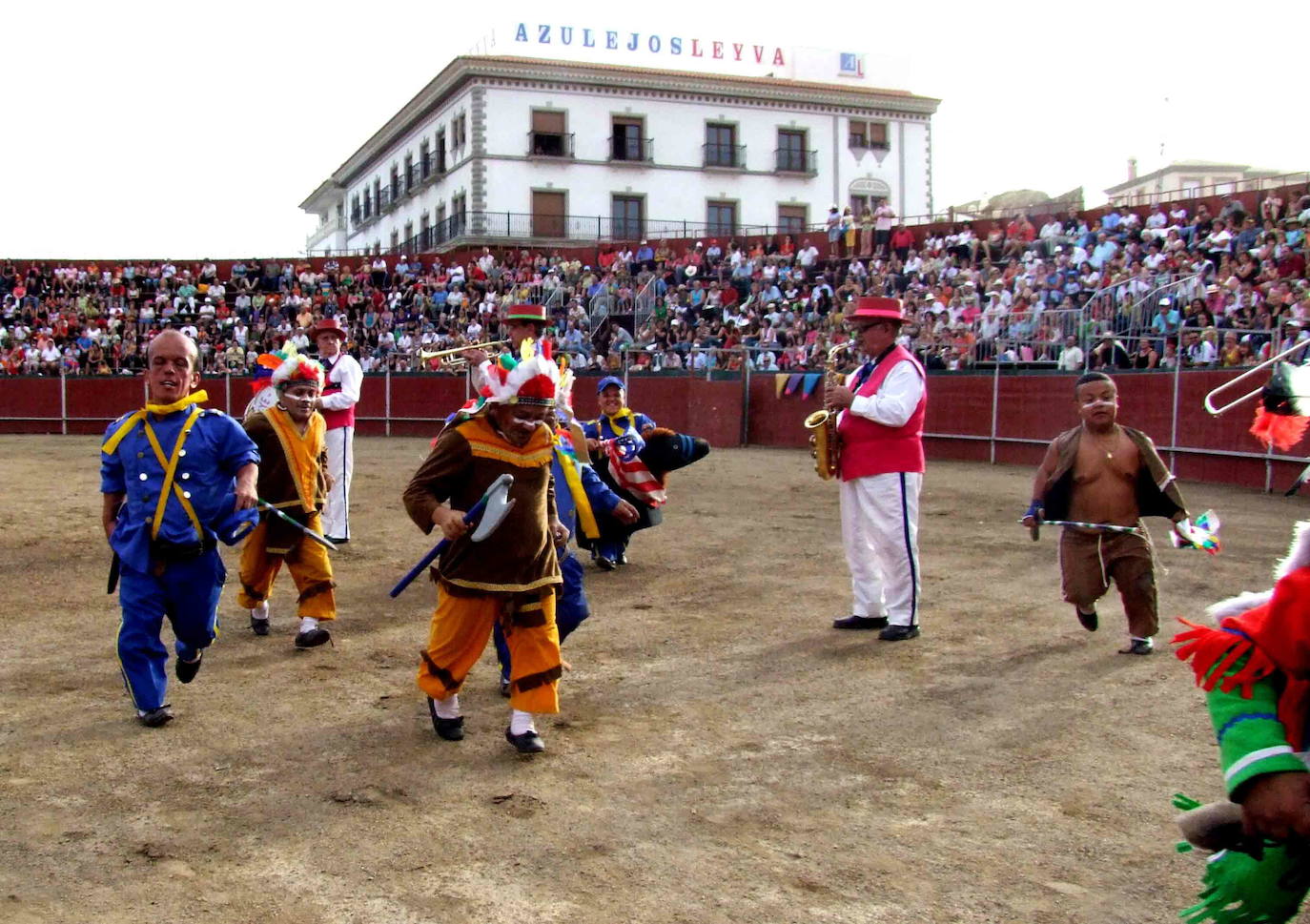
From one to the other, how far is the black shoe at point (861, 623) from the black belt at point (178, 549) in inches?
144

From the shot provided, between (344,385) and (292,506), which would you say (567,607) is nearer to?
(292,506)

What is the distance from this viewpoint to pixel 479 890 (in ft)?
12.4

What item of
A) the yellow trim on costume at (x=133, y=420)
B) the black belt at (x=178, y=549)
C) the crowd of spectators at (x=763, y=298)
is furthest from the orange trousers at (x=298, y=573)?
the crowd of spectators at (x=763, y=298)

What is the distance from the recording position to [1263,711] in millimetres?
2354

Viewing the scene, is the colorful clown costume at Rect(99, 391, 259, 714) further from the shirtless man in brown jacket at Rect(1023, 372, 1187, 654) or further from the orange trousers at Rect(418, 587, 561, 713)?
the shirtless man in brown jacket at Rect(1023, 372, 1187, 654)

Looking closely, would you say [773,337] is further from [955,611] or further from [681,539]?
[955,611]

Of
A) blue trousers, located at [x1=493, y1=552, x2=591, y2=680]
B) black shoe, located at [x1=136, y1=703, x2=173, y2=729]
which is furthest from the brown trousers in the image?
black shoe, located at [x1=136, y1=703, x2=173, y2=729]

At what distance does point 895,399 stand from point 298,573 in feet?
11.2

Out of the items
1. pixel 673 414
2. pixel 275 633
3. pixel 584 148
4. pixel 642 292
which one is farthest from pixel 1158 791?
pixel 584 148

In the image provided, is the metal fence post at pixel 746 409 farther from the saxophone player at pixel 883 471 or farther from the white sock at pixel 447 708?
the white sock at pixel 447 708

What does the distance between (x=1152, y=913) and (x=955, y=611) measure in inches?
177

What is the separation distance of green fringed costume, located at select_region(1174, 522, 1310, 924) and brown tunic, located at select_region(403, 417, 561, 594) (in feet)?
10.3

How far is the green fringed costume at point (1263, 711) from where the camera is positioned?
7.55 ft

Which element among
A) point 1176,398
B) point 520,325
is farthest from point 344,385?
point 1176,398
